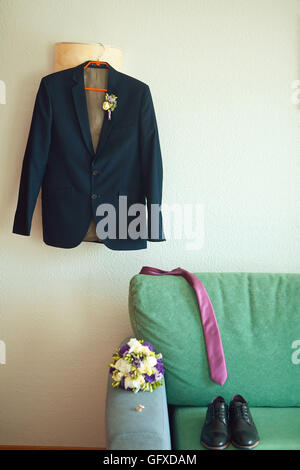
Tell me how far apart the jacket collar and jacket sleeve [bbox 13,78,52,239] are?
0.41 feet

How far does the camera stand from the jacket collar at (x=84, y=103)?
1.89 m

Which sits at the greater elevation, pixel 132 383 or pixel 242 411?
pixel 132 383

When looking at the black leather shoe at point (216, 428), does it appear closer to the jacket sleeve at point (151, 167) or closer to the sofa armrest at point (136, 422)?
the sofa armrest at point (136, 422)

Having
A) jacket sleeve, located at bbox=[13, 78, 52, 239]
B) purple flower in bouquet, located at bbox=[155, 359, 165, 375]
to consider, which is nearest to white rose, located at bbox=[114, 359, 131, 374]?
purple flower in bouquet, located at bbox=[155, 359, 165, 375]

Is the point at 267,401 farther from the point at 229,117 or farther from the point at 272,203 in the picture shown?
the point at 229,117

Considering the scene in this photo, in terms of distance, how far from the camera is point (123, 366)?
1.54 metres

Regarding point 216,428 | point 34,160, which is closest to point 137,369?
point 216,428

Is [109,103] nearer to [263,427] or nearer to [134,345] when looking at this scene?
[134,345]

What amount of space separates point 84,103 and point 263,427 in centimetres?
147

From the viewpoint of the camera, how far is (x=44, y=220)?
6.42 ft

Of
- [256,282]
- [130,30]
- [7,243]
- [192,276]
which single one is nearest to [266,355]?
[256,282]

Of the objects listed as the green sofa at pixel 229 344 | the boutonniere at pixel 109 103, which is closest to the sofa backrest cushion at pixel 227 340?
the green sofa at pixel 229 344

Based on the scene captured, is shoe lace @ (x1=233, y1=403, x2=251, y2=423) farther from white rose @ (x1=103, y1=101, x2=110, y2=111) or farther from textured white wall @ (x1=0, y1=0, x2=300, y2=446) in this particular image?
white rose @ (x1=103, y1=101, x2=110, y2=111)

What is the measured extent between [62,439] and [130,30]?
6.49ft
